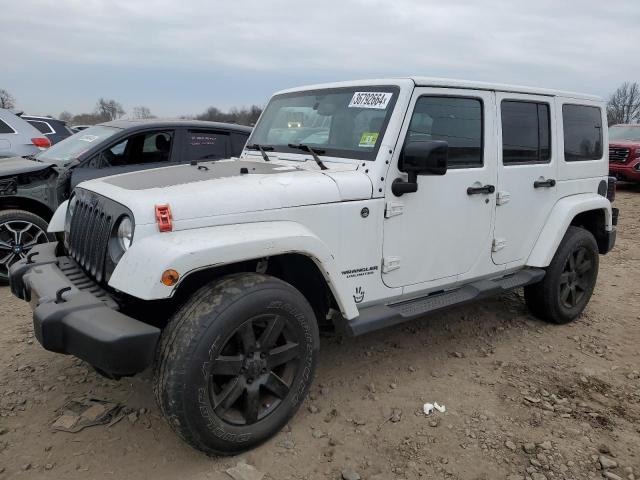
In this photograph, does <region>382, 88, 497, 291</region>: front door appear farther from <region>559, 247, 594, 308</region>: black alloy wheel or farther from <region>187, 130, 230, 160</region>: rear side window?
<region>187, 130, 230, 160</region>: rear side window

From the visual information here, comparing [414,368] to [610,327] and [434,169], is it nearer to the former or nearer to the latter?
[434,169]

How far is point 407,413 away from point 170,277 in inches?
68.3

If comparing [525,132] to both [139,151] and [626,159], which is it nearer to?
[139,151]

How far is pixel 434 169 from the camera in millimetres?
2932

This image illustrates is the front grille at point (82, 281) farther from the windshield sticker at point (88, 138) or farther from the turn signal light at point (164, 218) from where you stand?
the windshield sticker at point (88, 138)

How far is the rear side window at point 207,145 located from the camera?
19.4 feet

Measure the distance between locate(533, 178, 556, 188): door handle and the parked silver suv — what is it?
6.59 meters

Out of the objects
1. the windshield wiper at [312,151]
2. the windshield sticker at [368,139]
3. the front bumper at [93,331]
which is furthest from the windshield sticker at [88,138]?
the windshield sticker at [368,139]

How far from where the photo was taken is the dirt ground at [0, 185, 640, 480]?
2621 millimetres

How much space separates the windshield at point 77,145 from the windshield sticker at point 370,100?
339 centimetres

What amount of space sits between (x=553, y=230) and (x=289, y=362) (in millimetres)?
2607

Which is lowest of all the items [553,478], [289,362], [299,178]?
[553,478]

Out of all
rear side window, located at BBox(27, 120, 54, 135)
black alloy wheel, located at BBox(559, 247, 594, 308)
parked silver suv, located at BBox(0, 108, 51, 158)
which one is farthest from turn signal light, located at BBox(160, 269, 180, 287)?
rear side window, located at BBox(27, 120, 54, 135)

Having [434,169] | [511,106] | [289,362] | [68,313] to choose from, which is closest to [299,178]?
[434,169]
